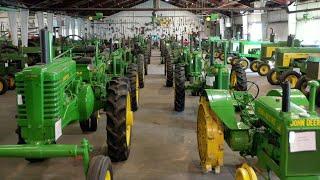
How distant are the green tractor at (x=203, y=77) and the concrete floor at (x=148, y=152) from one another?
1.52 ft

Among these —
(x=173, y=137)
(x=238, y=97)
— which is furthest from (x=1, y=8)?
(x=238, y=97)

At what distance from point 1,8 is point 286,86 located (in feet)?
41.8

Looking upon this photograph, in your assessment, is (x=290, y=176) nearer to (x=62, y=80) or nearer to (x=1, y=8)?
(x=62, y=80)

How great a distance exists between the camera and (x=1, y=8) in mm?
13438

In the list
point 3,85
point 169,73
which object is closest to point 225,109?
point 169,73

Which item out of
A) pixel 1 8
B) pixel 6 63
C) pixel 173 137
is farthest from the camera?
pixel 1 8

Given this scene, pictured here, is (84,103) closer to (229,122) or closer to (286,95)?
(229,122)

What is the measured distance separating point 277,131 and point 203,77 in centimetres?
518

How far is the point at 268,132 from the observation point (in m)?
3.36

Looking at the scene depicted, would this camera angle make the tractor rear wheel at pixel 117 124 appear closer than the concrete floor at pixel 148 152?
No

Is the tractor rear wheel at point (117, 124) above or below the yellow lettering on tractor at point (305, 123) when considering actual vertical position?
below

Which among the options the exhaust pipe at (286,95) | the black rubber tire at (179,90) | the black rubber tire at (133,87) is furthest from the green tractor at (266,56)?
the exhaust pipe at (286,95)

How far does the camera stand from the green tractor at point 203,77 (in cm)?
628

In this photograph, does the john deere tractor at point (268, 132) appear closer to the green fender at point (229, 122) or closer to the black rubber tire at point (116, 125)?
the green fender at point (229, 122)
